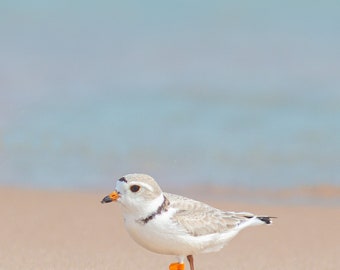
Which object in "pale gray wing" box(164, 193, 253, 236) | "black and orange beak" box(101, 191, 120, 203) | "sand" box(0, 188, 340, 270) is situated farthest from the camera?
"sand" box(0, 188, 340, 270)

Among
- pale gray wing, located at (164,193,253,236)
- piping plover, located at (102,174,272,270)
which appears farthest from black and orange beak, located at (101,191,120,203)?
pale gray wing, located at (164,193,253,236)

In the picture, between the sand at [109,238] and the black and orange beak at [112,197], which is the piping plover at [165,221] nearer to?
the black and orange beak at [112,197]

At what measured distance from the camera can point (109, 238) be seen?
25.6 ft

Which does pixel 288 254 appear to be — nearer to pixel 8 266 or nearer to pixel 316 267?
pixel 316 267

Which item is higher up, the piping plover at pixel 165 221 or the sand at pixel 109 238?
the sand at pixel 109 238

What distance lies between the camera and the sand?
684cm

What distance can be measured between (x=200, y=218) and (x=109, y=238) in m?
2.60

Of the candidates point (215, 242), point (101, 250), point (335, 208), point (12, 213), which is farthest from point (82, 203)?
point (215, 242)

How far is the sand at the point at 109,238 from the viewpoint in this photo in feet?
22.4

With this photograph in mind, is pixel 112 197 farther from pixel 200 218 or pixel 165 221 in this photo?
pixel 200 218

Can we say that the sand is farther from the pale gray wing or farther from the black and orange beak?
the black and orange beak

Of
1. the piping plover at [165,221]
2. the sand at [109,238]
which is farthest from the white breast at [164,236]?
the sand at [109,238]

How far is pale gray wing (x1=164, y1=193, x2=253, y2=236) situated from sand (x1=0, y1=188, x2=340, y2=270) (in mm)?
1357

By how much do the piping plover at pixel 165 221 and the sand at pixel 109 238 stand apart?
141cm
